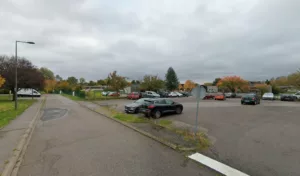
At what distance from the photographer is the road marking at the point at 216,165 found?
384 centimetres

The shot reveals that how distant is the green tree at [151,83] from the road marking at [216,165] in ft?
122

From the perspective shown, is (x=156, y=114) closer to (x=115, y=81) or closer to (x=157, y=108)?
(x=157, y=108)

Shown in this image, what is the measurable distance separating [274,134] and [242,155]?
373 cm

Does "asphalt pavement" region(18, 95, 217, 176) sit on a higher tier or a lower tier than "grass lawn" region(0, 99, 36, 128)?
higher

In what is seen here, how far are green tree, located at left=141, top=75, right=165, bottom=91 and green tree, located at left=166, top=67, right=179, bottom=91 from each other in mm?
28603

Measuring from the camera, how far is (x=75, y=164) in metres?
4.23

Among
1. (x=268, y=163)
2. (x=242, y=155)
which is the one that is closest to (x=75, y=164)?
(x=242, y=155)

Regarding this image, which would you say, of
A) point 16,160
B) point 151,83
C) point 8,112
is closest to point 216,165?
point 16,160

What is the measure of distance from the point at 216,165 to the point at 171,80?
67.9 meters

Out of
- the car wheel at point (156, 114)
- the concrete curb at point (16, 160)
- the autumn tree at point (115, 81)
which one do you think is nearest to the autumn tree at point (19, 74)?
the autumn tree at point (115, 81)

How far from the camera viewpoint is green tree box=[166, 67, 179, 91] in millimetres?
71025

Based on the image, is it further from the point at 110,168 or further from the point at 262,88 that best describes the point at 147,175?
the point at 262,88

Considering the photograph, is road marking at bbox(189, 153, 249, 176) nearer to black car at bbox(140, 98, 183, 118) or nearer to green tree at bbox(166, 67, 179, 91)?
black car at bbox(140, 98, 183, 118)

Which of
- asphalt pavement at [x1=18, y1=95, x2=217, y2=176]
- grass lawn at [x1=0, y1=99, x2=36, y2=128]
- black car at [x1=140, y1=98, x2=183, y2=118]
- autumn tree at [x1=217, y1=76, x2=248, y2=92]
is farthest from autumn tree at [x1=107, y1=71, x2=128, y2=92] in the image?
autumn tree at [x1=217, y1=76, x2=248, y2=92]
